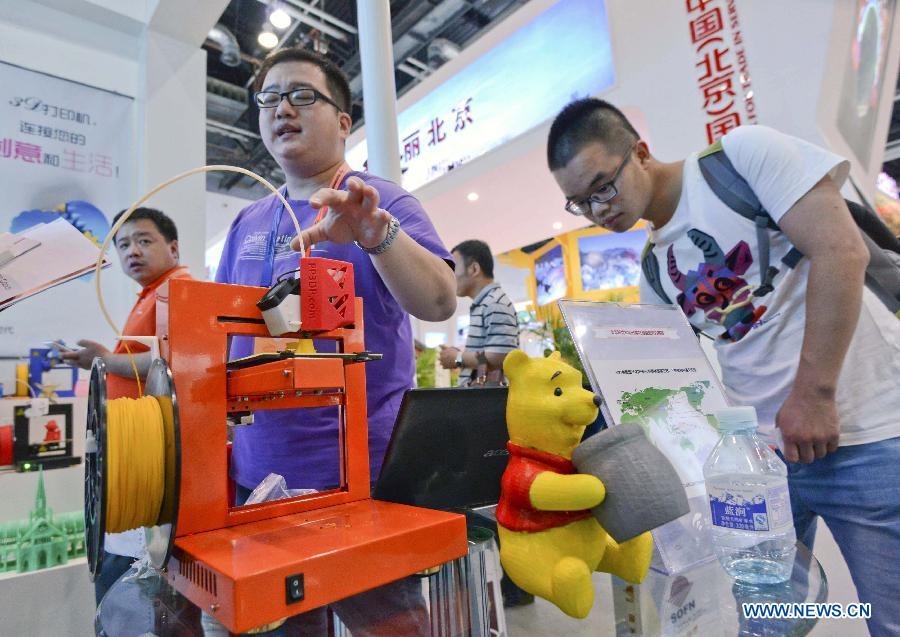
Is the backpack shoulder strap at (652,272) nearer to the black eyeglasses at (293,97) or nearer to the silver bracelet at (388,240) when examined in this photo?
the silver bracelet at (388,240)

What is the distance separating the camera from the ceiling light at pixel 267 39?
6.56 m

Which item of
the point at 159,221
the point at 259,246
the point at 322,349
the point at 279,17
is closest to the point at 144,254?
the point at 159,221

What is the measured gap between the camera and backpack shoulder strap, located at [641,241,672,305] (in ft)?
4.44

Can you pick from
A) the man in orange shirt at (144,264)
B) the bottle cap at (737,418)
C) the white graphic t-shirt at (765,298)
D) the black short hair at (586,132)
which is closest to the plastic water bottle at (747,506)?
the bottle cap at (737,418)

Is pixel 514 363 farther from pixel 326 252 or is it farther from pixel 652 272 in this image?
pixel 652 272

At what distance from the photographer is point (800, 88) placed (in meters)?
2.38

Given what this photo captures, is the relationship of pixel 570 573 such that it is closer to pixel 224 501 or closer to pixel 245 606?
pixel 245 606

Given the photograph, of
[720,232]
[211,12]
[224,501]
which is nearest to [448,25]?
[211,12]

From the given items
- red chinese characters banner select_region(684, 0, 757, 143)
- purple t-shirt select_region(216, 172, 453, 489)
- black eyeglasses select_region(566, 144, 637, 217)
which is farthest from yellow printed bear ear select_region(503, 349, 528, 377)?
red chinese characters banner select_region(684, 0, 757, 143)

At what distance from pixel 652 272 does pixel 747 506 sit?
2.47ft

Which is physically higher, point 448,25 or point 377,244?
point 448,25

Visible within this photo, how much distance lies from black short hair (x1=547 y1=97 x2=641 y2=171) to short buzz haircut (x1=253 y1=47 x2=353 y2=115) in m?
0.53

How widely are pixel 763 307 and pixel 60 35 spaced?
11.6 ft

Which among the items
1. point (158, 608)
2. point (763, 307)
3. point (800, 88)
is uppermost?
point (800, 88)
